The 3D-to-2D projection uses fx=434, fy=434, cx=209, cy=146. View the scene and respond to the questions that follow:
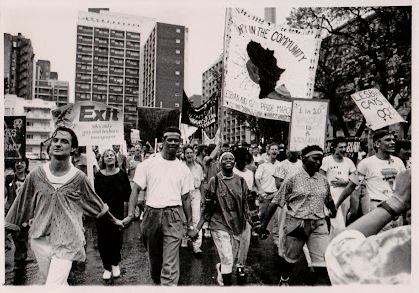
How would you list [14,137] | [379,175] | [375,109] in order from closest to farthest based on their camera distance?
[379,175] < [14,137] < [375,109]

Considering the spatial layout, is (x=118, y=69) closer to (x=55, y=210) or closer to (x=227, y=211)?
(x=227, y=211)

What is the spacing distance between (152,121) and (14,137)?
4226 millimetres

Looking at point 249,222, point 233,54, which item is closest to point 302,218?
point 249,222

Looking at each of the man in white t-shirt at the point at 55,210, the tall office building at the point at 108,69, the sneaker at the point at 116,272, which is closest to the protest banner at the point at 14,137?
the man in white t-shirt at the point at 55,210

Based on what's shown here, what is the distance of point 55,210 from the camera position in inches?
135

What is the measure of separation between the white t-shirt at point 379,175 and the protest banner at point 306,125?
1.75 ft

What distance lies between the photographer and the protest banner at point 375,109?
15.5 feet

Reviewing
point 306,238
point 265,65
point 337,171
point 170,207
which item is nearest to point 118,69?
point 337,171

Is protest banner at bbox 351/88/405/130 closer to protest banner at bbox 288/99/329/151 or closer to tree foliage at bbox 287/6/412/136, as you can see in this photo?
protest banner at bbox 288/99/329/151

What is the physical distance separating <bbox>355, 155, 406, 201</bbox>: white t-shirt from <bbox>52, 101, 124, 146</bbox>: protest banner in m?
2.98

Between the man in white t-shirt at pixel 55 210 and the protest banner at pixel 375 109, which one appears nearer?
the man in white t-shirt at pixel 55 210

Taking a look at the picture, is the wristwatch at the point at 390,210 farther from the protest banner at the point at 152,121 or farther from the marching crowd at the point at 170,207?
the protest banner at the point at 152,121

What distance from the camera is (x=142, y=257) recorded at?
554cm

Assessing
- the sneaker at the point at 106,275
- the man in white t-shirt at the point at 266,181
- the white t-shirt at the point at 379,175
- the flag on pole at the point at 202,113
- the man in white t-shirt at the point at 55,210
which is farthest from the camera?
the man in white t-shirt at the point at 266,181
